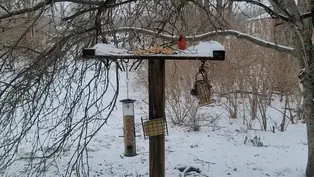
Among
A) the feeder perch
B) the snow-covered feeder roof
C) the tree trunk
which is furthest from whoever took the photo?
the tree trunk

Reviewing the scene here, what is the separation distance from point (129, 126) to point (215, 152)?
1483mm

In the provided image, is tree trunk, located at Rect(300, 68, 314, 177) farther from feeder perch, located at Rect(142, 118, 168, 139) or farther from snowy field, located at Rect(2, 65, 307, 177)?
feeder perch, located at Rect(142, 118, 168, 139)

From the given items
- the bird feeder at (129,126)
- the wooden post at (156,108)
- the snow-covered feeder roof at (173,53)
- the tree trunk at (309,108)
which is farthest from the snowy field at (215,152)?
the snow-covered feeder roof at (173,53)

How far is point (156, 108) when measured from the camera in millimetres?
3045

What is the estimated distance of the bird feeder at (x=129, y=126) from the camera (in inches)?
201

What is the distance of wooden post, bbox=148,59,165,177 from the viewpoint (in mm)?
3002

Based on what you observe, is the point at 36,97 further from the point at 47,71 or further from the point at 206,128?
the point at 206,128

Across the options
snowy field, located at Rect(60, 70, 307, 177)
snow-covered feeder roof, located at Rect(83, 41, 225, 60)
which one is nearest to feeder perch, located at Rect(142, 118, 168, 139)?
snow-covered feeder roof, located at Rect(83, 41, 225, 60)

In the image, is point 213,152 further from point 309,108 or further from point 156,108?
point 156,108

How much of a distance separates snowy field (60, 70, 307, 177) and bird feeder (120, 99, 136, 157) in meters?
0.12

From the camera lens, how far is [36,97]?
10.7 feet

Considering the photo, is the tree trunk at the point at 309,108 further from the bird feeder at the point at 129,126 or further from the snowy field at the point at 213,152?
the bird feeder at the point at 129,126

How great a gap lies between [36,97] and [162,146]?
3.80ft

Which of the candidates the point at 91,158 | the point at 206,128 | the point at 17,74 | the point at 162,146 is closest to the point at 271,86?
the point at 206,128
